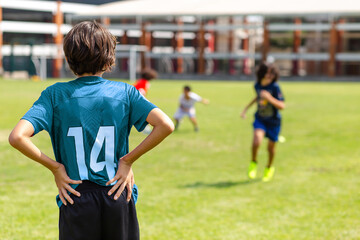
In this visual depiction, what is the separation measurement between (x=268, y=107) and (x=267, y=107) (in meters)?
0.01

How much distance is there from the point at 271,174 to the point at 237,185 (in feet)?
2.39

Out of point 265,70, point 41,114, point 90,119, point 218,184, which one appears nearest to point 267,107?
point 265,70

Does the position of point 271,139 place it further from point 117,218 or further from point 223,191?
point 117,218

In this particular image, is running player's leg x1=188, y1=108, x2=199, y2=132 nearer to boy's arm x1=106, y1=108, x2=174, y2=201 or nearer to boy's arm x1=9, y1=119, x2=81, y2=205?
boy's arm x1=106, y1=108, x2=174, y2=201

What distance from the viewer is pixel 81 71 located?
9.26 feet

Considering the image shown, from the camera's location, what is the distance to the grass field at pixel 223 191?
5.64 metres

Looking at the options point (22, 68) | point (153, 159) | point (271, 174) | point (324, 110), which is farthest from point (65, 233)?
point (22, 68)

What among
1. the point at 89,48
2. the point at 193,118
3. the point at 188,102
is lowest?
the point at 193,118

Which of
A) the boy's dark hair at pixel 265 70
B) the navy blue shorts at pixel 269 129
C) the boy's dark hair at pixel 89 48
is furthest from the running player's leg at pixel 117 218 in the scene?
the navy blue shorts at pixel 269 129

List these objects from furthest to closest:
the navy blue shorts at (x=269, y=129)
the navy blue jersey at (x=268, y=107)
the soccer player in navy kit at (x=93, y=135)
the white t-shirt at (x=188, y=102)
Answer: the white t-shirt at (x=188, y=102), the navy blue shorts at (x=269, y=129), the navy blue jersey at (x=268, y=107), the soccer player in navy kit at (x=93, y=135)

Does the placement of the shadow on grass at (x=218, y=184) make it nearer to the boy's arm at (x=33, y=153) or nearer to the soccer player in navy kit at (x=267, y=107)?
the soccer player in navy kit at (x=267, y=107)

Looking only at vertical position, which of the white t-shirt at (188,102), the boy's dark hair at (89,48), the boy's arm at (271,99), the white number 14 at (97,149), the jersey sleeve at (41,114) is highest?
the boy's dark hair at (89,48)

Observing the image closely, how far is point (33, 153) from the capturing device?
8.84 feet

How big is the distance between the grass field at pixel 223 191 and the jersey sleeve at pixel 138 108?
2.71 m
